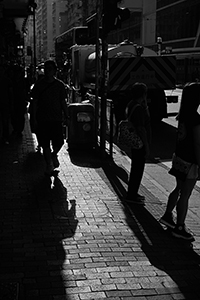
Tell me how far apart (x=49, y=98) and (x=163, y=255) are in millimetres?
3753

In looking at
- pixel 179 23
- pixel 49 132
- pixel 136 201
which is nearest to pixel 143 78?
pixel 49 132

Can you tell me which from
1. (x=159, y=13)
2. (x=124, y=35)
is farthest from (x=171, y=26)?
(x=124, y=35)

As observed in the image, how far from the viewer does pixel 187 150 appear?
531 cm

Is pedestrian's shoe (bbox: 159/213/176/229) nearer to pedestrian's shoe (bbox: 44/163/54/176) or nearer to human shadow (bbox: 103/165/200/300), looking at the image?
human shadow (bbox: 103/165/200/300)

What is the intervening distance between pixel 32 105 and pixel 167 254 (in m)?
4.02

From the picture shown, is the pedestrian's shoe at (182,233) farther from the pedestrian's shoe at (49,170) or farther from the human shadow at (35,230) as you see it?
the pedestrian's shoe at (49,170)

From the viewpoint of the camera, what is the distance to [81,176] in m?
8.32

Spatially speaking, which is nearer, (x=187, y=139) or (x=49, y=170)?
(x=187, y=139)

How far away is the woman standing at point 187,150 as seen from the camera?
5152mm

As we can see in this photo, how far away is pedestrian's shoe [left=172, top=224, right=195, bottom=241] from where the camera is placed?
5.47 meters

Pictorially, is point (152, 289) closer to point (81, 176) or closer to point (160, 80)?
point (81, 176)

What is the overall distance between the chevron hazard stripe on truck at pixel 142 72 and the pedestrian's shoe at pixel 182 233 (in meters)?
9.38

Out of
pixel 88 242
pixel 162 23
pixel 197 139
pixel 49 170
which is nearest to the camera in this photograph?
pixel 197 139

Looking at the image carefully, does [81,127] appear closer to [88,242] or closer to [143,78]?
[143,78]
